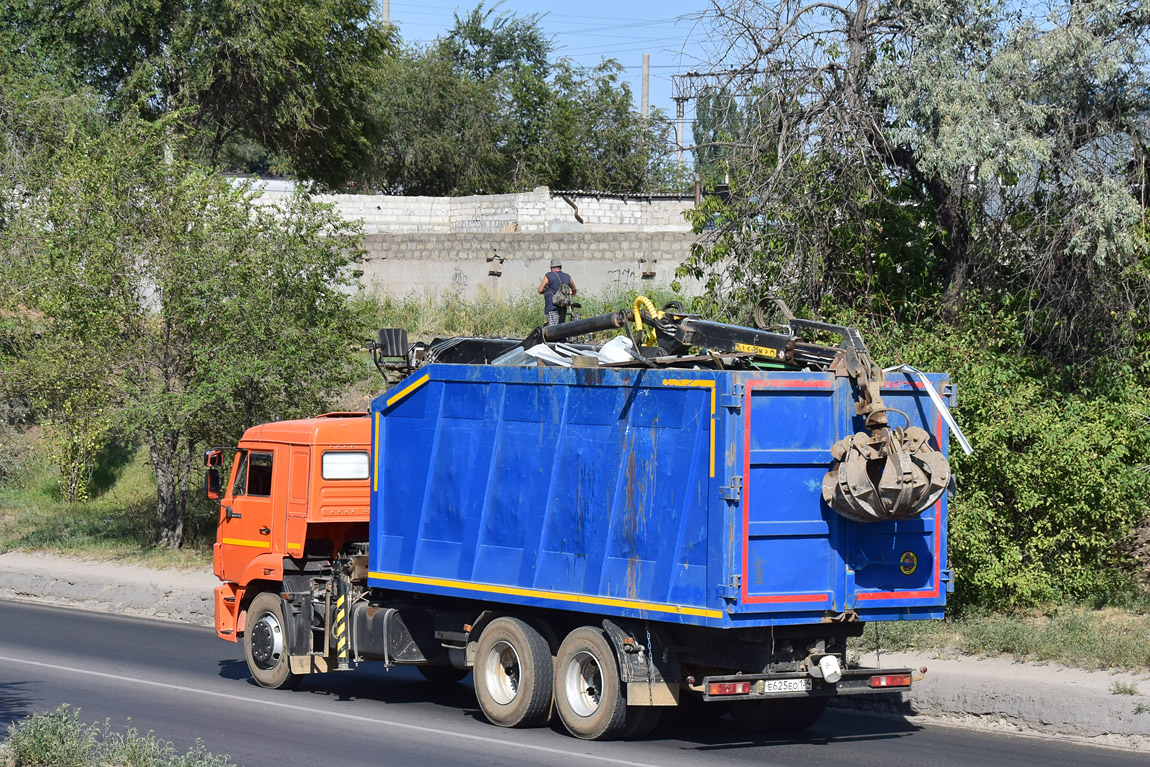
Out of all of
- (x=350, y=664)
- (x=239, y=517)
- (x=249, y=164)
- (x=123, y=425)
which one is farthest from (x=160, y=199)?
(x=249, y=164)

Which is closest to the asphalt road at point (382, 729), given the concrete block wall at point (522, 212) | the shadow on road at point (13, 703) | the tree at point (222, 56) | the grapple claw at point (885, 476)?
the shadow on road at point (13, 703)

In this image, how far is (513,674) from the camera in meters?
10.7

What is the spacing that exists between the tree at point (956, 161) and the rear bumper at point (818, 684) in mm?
6570

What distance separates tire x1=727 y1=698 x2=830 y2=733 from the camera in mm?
10609

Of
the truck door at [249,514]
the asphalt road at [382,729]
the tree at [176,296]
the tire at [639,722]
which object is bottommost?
the asphalt road at [382,729]

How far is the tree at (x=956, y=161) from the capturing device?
14.7 m

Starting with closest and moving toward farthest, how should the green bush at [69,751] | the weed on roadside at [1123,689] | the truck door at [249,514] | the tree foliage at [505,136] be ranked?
the green bush at [69,751] → the weed on roadside at [1123,689] → the truck door at [249,514] → the tree foliage at [505,136]

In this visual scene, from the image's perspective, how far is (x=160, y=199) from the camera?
2002 centimetres

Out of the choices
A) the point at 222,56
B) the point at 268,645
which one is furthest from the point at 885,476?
the point at 222,56

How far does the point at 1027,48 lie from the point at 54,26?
2385 centimetres

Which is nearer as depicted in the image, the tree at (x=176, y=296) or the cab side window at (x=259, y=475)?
the cab side window at (x=259, y=475)

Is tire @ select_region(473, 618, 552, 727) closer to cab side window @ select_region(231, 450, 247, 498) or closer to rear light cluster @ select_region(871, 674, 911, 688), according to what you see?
rear light cluster @ select_region(871, 674, 911, 688)

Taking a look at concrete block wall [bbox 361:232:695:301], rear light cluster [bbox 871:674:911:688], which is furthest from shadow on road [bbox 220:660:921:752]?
concrete block wall [bbox 361:232:695:301]

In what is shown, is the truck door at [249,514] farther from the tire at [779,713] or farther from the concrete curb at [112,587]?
the concrete curb at [112,587]
